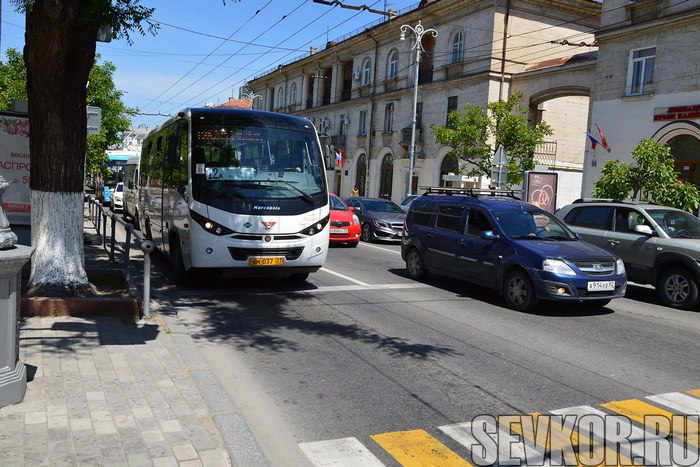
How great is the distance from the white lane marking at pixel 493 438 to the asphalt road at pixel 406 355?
4.2 inches

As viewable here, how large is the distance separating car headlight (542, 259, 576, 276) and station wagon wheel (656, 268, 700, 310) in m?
2.78

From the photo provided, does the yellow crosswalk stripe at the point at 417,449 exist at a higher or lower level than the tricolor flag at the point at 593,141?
lower

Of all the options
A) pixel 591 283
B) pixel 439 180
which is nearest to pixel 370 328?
pixel 591 283

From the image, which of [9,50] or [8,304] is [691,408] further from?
[9,50]

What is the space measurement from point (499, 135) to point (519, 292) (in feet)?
60.8

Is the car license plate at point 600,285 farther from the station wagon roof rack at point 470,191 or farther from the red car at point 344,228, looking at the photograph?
the red car at point 344,228

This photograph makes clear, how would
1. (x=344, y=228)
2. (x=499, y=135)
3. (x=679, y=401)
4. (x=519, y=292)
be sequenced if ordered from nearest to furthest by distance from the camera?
(x=679, y=401) → (x=519, y=292) → (x=344, y=228) → (x=499, y=135)

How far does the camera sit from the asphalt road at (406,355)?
16.9 ft

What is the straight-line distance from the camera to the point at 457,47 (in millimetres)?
35562

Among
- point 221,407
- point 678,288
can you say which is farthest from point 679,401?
point 678,288

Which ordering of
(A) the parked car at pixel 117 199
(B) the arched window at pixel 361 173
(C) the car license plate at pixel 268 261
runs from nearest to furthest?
1. (C) the car license plate at pixel 268 261
2. (A) the parked car at pixel 117 199
3. (B) the arched window at pixel 361 173

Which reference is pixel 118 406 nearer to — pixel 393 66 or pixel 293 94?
pixel 393 66

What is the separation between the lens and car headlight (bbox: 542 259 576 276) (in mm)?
9211

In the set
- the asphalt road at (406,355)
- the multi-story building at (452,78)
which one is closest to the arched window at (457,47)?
the multi-story building at (452,78)
